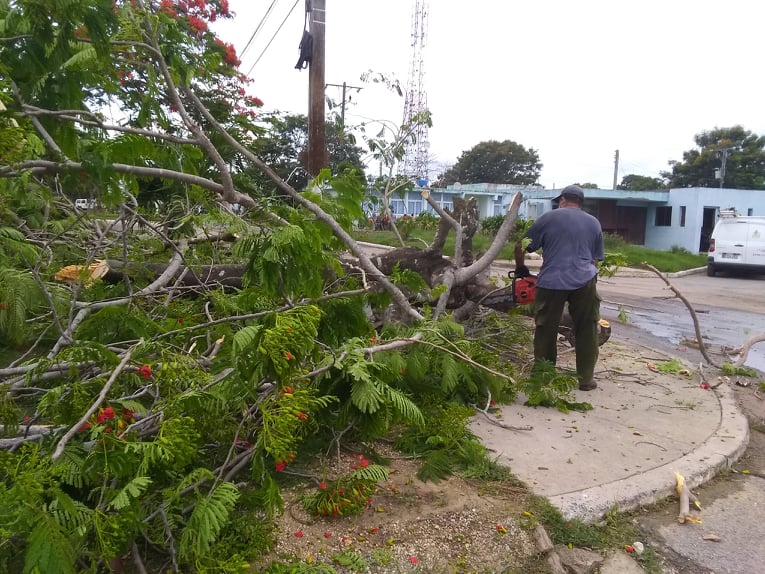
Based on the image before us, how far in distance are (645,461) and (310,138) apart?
671 cm

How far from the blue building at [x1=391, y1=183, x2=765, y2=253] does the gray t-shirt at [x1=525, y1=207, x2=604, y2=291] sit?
22.4 meters

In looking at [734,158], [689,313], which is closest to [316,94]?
[689,313]

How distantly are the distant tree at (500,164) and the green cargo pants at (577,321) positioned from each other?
4665 centimetres

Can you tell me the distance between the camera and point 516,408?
15.1ft

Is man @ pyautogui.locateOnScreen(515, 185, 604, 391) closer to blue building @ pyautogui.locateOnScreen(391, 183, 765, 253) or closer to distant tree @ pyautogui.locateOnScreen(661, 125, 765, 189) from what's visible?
blue building @ pyautogui.locateOnScreen(391, 183, 765, 253)

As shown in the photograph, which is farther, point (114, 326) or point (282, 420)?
point (114, 326)

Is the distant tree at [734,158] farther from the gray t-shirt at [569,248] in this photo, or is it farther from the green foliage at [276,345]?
the green foliage at [276,345]

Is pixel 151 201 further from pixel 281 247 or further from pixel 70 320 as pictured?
pixel 281 247

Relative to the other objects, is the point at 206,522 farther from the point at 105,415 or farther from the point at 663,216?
the point at 663,216

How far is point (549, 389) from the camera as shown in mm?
4633

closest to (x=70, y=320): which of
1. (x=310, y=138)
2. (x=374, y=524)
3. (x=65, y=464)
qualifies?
(x=65, y=464)

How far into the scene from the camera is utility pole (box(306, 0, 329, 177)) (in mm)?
8539

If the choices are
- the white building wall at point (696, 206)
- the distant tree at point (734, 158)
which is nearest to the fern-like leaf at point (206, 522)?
the white building wall at point (696, 206)

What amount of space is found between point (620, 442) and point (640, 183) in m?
61.0
